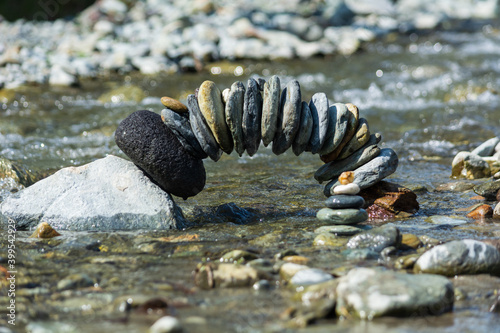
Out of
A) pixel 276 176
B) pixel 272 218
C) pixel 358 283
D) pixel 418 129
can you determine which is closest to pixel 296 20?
pixel 418 129

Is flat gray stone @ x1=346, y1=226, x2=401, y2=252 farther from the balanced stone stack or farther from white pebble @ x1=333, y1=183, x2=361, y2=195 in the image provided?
white pebble @ x1=333, y1=183, x2=361, y2=195

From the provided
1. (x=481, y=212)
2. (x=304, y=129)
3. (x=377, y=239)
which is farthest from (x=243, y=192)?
(x=481, y=212)

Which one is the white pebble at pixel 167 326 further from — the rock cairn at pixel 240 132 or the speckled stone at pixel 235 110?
the speckled stone at pixel 235 110

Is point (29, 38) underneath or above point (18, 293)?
above

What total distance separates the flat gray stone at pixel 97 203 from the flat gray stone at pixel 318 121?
1.17 meters

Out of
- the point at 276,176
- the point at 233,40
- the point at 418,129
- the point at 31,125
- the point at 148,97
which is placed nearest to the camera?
the point at 276,176

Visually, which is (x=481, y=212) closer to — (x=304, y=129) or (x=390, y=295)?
(x=304, y=129)

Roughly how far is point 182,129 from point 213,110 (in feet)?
0.96

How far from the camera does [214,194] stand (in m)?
5.19

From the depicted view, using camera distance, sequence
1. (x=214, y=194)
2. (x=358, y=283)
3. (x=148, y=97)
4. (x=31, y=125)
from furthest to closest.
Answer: (x=148, y=97), (x=31, y=125), (x=214, y=194), (x=358, y=283)

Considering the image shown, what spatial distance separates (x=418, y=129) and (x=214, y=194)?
401 centimetres

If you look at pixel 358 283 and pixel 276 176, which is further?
pixel 276 176

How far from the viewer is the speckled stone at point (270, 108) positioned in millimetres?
4285

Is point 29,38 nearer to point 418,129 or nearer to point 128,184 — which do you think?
point 418,129
